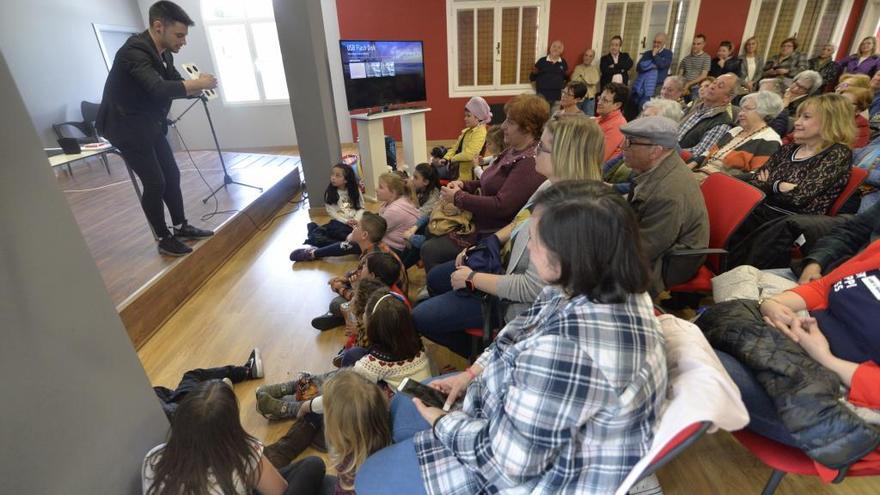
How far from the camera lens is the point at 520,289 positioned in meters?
1.41

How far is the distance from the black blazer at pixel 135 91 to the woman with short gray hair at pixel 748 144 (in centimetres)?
342

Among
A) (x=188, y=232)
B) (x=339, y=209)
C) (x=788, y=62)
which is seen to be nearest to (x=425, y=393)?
(x=339, y=209)

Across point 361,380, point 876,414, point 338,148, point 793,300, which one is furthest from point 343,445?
point 338,148

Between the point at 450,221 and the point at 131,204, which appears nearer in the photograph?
the point at 450,221

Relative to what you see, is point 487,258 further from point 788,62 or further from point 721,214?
point 788,62

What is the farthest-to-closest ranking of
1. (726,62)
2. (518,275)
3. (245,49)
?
(245,49) < (726,62) < (518,275)

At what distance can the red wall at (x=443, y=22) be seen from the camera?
6.54 metres

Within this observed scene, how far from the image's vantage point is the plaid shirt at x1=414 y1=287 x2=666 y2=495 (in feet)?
2.26

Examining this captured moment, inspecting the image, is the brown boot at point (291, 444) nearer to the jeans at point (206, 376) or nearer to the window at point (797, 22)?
the jeans at point (206, 376)

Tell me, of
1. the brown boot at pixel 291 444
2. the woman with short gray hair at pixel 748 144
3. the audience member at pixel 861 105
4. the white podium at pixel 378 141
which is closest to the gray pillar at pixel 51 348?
→ the brown boot at pixel 291 444

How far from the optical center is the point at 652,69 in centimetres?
662

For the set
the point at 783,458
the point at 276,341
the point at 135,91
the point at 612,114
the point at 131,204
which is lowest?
the point at 276,341

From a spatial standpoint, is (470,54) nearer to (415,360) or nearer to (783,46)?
(783,46)

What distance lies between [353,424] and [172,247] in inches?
93.3
